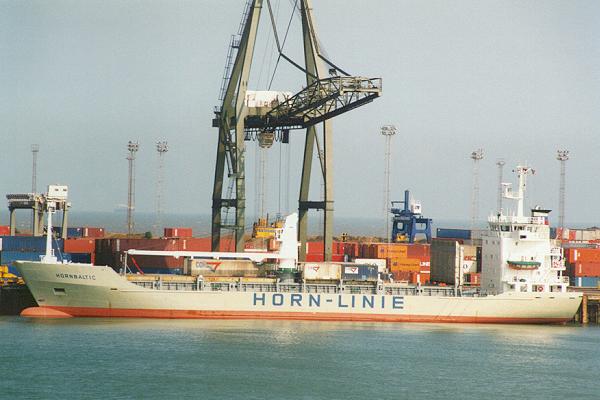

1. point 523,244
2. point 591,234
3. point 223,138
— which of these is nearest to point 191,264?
point 223,138

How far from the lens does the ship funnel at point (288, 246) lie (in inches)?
2013

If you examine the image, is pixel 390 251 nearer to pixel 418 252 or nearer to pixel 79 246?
pixel 418 252

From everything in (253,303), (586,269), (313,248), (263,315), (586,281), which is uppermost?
(313,248)

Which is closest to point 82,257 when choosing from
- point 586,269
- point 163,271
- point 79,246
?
point 79,246

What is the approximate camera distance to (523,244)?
168ft

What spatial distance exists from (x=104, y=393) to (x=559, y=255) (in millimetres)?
27790

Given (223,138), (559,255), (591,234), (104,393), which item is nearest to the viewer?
(104,393)

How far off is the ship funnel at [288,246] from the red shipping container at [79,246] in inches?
509

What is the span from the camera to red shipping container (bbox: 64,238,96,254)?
2229 inches

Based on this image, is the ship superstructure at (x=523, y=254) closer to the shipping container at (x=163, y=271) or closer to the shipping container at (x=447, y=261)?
the shipping container at (x=447, y=261)

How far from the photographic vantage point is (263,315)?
49.1 m

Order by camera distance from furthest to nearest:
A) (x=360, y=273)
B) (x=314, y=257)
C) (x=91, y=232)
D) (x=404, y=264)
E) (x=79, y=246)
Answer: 1. (x=91, y=232)
2. (x=314, y=257)
3. (x=404, y=264)
4. (x=79, y=246)
5. (x=360, y=273)

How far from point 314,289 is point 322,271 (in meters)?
1.21

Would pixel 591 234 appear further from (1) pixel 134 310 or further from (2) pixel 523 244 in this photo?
(1) pixel 134 310
